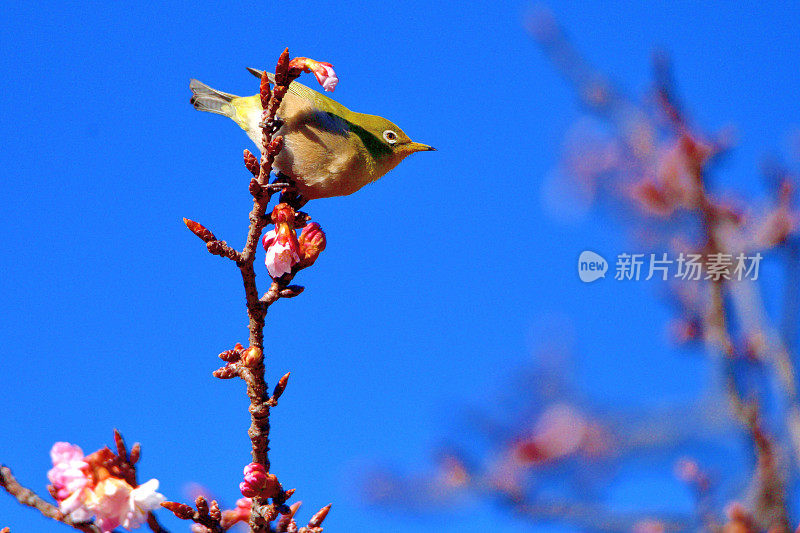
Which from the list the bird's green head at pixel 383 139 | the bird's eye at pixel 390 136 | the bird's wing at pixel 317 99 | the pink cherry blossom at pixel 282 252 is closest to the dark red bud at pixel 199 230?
the pink cherry blossom at pixel 282 252

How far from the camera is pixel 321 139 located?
13.2 ft

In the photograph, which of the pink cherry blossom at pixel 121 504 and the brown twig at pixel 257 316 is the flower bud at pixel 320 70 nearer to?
the brown twig at pixel 257 316

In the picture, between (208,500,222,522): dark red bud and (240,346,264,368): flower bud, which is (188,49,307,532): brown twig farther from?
(208,500,222,522): dark red bud

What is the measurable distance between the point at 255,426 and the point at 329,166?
169 cm

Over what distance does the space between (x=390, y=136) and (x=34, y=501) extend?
314cm

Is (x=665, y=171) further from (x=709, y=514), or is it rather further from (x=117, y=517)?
(x=117, y=517)

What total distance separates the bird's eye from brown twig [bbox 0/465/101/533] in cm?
306

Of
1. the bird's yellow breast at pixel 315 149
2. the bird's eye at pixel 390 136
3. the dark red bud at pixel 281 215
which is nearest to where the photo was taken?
the dark red bud at pixel 281 215

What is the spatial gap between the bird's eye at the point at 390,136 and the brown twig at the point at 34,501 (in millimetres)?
3060

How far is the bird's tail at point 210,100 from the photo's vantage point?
4438 millimetres

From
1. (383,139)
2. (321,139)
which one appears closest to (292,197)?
(321,139)

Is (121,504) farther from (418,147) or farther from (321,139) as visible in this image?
(418,147)

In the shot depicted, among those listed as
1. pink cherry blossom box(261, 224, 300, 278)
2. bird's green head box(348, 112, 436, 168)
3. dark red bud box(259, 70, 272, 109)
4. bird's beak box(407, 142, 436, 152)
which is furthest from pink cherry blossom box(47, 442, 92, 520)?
bird's beak box(407, 142, 436, 152)

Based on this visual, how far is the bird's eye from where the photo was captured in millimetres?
4605
